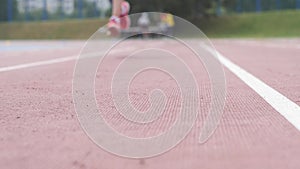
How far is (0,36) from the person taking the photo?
4928 centimetres

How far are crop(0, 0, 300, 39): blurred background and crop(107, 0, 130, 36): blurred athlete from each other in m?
31.1

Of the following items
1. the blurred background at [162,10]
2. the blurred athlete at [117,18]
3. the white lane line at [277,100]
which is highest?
the blurred athlete at [117,18]

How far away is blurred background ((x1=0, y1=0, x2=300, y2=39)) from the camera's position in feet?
138

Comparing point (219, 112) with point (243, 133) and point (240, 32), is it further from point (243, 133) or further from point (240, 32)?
point (240, 32)

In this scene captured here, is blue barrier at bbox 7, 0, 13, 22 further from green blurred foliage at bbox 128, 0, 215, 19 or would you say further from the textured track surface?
the textured track surface

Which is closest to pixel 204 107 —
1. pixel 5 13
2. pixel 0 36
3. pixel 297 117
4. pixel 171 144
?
pixel 297 117

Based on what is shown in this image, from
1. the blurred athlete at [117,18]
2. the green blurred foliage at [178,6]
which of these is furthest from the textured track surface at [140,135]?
the green blurred foliage at [178,6]

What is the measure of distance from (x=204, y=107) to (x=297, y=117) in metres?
0.71

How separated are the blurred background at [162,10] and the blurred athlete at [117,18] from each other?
31.1 metres

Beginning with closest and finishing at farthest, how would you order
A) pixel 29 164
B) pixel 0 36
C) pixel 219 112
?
pixel 29 164 → pixel 219 112 → pixel 0 36

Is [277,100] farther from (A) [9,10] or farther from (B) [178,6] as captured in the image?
(A) [9,10]

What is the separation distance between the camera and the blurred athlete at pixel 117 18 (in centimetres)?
800

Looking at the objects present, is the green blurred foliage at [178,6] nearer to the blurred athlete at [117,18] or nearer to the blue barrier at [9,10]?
the blue barrier at [9,10]

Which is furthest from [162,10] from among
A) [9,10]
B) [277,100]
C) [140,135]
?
[140,135]
